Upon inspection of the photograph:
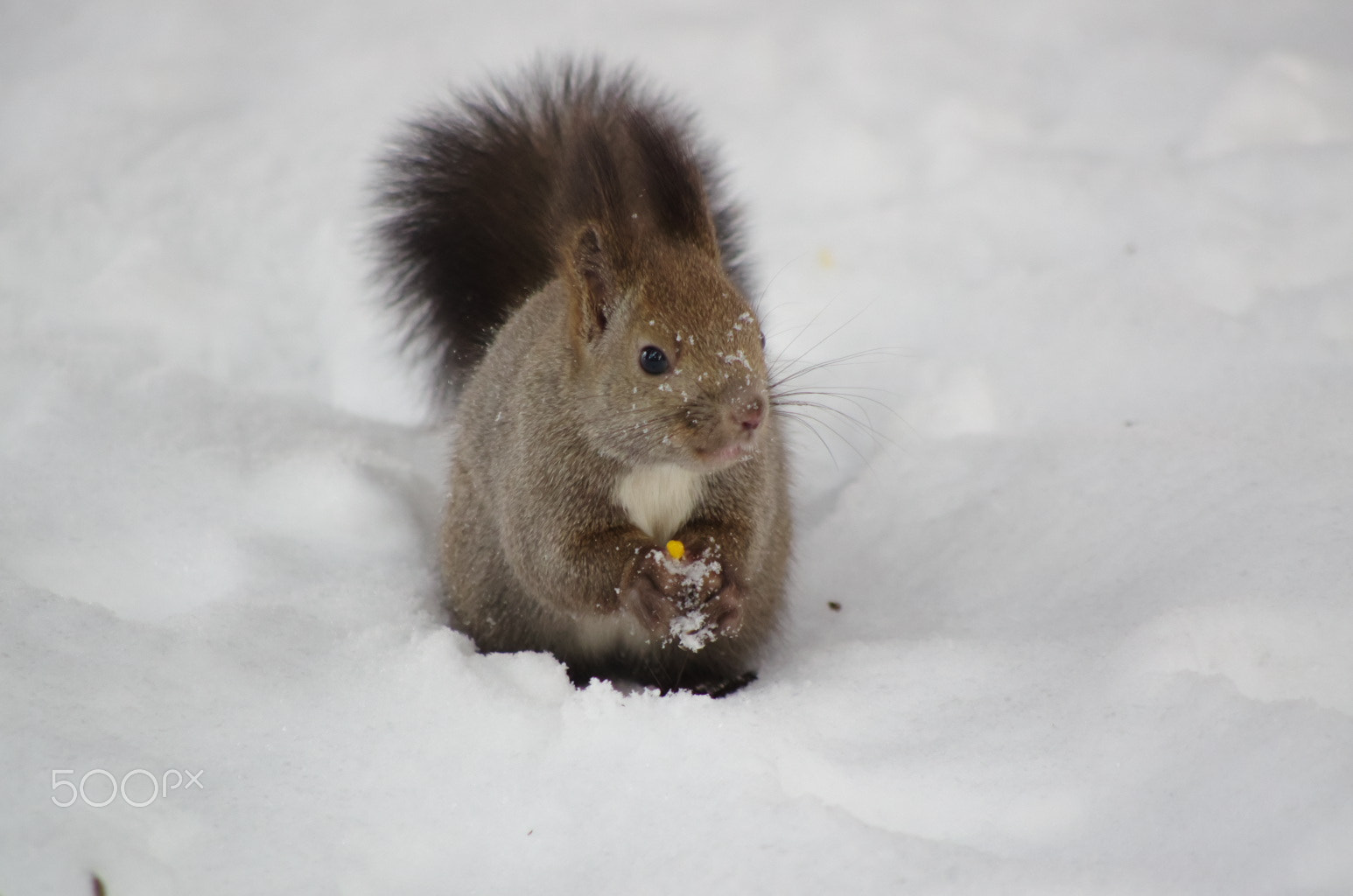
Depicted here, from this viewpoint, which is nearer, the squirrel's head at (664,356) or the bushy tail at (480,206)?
the squirrel's head at (664,356)

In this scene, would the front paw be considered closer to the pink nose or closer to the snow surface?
the snow surface

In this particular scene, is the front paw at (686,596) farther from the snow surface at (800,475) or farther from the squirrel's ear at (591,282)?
the squirrel's ear at (591,282)

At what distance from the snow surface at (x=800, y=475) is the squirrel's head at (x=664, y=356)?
1.41ft

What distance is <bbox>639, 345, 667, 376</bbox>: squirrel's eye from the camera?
192 cm

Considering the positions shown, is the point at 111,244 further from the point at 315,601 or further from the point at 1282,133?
the point at 1282,133

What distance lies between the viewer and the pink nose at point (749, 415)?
187 cm

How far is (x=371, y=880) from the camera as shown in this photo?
1550mm

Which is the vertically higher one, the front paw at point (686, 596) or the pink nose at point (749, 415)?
the pink nose at point (749, 415)

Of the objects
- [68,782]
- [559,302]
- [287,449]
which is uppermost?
[559,302]

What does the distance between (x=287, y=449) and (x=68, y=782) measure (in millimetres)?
1159

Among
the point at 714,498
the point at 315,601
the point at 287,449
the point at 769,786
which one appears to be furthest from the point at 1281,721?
the point at 287,449

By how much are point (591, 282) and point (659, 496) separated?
1.34ft

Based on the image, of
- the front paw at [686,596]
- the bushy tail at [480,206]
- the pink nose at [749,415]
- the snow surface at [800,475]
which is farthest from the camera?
the bushy tail at [480,206]

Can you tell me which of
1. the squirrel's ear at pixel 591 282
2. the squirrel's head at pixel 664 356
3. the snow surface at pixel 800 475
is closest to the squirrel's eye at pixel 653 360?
the squirrel's head at pixel 664 356
